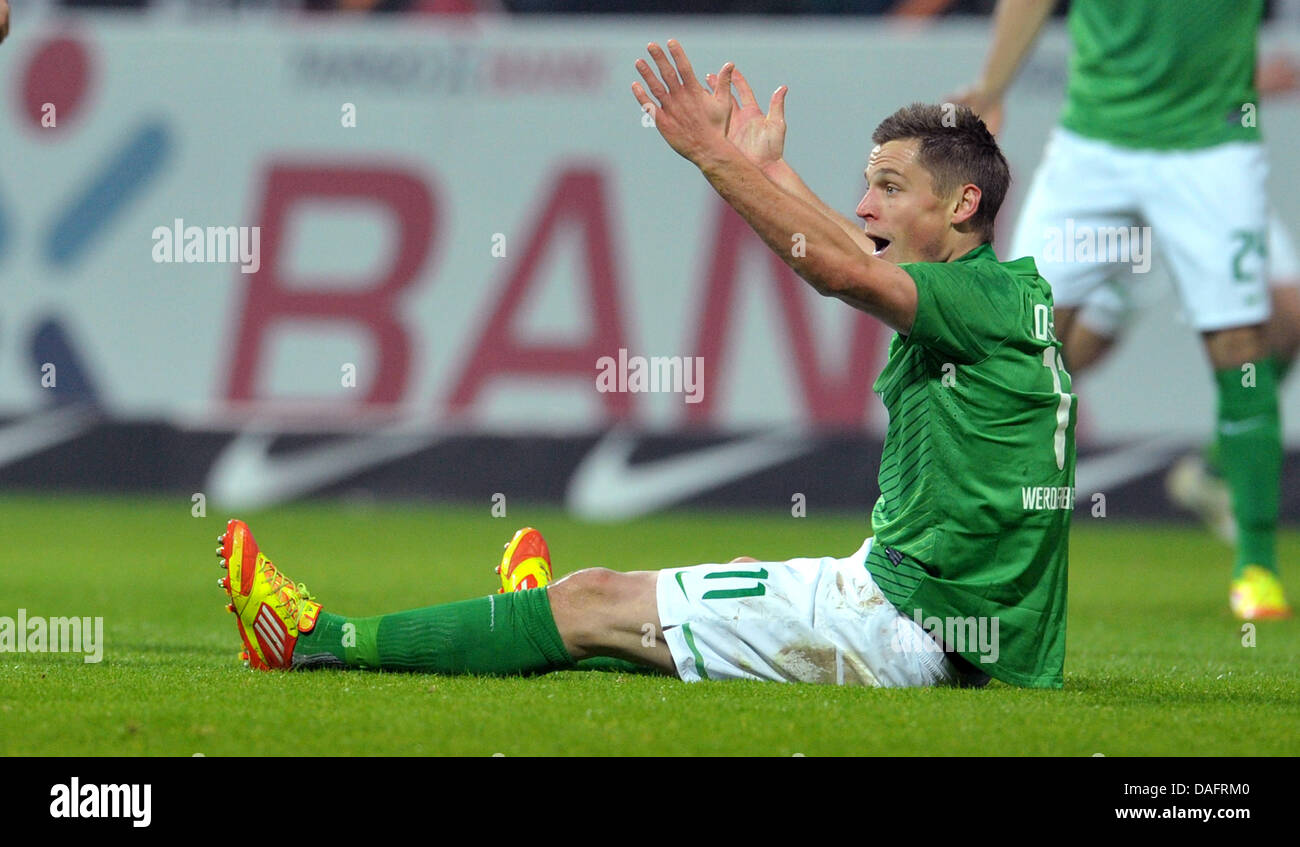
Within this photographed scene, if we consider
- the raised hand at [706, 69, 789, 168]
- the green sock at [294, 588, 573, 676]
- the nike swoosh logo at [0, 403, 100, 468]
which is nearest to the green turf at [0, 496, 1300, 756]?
the green sock at [294, 588, 573, 676]

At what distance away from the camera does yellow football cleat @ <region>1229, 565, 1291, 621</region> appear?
20.6 ft

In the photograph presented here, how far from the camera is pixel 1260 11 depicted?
6.72 metres

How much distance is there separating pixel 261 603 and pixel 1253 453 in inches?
151

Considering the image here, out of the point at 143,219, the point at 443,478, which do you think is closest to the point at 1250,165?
the point at 443,478

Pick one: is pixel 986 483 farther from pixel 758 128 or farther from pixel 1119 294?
pixel 1119 294

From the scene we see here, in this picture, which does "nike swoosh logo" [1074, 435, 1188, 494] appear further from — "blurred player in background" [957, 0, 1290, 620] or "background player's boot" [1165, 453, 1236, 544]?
"blurred player in background" [957, 0, 1290, 620]

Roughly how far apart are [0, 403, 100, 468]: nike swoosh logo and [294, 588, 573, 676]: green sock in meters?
7.72

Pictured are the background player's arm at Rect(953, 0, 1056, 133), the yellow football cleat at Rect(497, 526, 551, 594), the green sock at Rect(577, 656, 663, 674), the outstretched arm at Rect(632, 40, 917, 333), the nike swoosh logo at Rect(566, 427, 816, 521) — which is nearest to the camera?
the outstretched arm at Rect(632, 40, 917, 333)

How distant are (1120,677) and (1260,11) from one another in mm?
3252

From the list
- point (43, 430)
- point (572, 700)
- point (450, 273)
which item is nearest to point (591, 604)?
point (572, 700)

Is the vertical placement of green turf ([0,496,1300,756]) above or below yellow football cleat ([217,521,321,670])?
below

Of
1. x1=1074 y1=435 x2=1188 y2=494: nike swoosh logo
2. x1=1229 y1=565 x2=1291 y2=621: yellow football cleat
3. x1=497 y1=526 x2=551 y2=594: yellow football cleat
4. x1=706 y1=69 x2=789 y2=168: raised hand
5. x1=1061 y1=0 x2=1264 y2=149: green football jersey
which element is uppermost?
x1=1061 y1=0 x2=1264 y2=149: green football jersey

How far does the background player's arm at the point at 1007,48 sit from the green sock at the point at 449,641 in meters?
2.84

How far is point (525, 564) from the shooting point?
4609 mm
